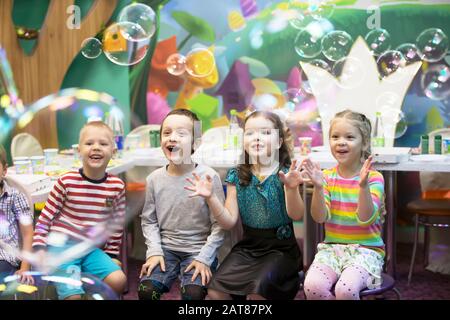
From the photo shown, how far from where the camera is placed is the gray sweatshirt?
260cm

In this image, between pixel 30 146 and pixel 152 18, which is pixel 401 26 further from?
pixel 30 146

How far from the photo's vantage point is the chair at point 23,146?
4234 millimetres

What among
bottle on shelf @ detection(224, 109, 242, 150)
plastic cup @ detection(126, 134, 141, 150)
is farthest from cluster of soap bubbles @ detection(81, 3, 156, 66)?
bottle on shelf @ detection(224, 109, 242, 150)

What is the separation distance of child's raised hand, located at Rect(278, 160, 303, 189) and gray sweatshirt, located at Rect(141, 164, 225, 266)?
1.08 feet

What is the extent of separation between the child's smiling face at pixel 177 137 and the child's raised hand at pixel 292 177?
0.43m

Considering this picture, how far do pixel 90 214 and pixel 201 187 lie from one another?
1.56 ft

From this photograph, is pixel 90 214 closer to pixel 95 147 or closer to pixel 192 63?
pixel 95 147

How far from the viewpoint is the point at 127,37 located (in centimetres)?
389

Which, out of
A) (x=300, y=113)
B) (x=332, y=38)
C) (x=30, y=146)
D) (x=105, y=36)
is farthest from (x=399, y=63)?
(x=30, y=146)

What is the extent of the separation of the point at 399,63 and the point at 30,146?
8.08ft

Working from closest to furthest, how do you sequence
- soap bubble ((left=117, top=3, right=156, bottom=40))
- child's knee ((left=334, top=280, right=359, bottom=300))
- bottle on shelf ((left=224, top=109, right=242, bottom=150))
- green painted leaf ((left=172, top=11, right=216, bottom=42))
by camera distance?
child's knee ((left=334, top=280, right=359, bottom=300)), soap bubble ((left=117, top=3, right=156, bottom=40)), bottle on shelf ((left=224, top=109, right=242, bottom=150)), green painted leaf ((left=172, top=11, right=216, bottom=42))

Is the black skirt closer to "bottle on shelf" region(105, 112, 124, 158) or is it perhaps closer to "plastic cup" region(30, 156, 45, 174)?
"plastic cup" region(30, 156, 45, 174)

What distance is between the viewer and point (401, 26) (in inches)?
180

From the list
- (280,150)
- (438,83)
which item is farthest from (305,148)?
(280,150)
